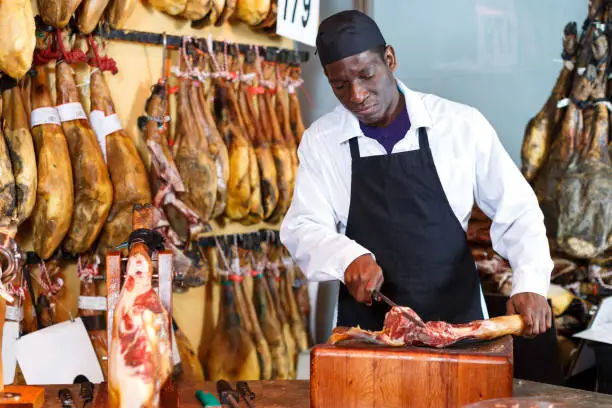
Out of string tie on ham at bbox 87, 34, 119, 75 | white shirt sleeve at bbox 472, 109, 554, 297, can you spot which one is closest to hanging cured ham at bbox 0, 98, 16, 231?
string tie on ham at bbox 87, 34, 119, 75

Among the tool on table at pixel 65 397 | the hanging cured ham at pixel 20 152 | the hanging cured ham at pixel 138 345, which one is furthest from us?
the hanging cured ham at pixel 20 152

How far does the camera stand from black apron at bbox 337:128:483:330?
3.02m

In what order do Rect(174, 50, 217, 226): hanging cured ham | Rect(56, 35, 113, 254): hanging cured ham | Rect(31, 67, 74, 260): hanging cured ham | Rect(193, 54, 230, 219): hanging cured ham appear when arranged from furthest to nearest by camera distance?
Rect(193, 54, 230, 219): hanging cured ham, Rect(174, 50, 217, 226): hanging cured ham, Rect(56, 35, 113, 254): hanging cured ham, Rect(31, 67, 74, 260): hanging cured ham

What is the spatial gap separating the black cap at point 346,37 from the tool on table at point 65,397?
140 centimetres

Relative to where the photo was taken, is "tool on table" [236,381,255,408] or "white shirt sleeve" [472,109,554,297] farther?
"white shirt sleeve" [472,109,554,297]

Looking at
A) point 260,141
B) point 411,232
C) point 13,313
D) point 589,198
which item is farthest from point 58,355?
point 589,198

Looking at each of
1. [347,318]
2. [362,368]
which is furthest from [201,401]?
[347,318]

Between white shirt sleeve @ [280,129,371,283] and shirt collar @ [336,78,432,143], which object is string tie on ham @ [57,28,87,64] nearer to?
white shirt sleeve @ [280,129,371,283]

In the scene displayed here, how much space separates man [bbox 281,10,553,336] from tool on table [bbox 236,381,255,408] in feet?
1.54

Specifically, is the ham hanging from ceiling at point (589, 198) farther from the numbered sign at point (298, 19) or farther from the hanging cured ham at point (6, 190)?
the hanging cured ham at point (6, 190)

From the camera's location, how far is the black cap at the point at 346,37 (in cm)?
279

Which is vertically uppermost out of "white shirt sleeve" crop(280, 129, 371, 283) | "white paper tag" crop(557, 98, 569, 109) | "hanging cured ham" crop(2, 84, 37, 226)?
"white paper tag" crop(557, 98, 569, 109)

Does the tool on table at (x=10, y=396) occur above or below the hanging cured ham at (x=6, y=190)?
below

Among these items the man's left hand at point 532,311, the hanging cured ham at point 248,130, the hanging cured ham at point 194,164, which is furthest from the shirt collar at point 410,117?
the hanging cured ham at point 248,130
